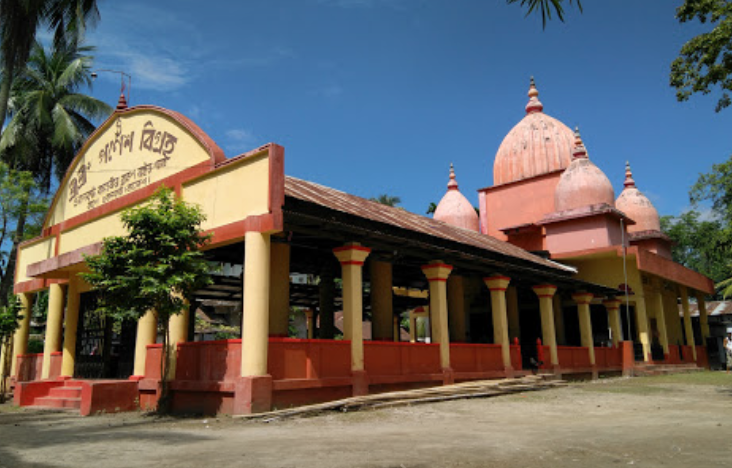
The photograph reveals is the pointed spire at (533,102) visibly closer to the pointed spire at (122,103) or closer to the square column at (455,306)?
the square column at (455,306)

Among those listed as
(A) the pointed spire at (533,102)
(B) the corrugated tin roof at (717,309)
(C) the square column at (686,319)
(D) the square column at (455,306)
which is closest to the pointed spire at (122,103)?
(D) the square column at (455,306)

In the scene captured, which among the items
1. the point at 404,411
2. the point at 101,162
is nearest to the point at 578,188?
the point at 404,411

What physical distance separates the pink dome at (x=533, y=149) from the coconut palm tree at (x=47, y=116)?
20280 mm

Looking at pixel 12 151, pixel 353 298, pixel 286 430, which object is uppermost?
pixel 12 151

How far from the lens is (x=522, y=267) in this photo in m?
18.1

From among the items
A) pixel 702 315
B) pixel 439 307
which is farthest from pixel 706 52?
pixel 702 315

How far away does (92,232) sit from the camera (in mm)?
16078

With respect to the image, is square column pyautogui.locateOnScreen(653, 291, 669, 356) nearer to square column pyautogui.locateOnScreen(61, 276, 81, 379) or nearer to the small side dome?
the small side dome

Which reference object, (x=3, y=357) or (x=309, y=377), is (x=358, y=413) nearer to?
(x=309, y=377)

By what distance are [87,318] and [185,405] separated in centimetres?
888

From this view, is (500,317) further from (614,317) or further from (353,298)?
(614,317)

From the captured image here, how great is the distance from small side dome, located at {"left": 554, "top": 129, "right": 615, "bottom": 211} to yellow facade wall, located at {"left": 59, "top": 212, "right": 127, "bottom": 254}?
18171 mm

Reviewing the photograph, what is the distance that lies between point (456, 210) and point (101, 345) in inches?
749

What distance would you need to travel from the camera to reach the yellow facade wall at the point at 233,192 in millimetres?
11141
